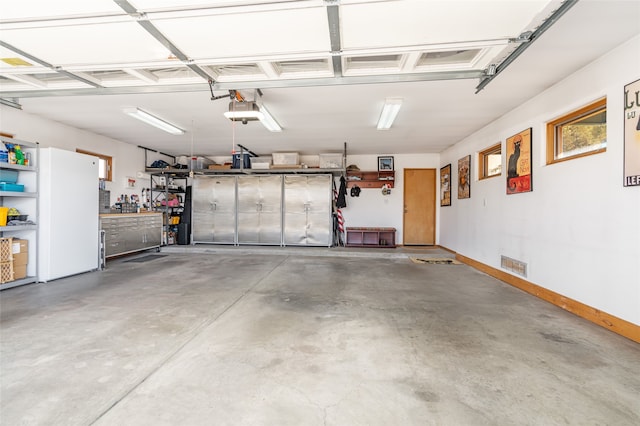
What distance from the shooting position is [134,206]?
7371mm

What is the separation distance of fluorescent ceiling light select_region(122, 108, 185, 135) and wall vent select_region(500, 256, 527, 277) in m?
6.80

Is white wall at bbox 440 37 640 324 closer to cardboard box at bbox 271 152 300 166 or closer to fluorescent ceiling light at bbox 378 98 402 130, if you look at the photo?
fluorescent ceiling light at bbox 378 98 402 130

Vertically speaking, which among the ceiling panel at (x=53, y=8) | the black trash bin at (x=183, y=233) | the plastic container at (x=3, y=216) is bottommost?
the black trash bin at (x=183, y=233)

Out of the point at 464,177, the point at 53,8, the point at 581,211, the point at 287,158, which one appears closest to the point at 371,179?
the point at 287,158

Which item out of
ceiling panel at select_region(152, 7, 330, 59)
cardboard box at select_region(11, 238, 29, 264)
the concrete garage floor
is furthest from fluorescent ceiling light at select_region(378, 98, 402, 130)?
cardboard box at select_region(11, 238, 29, 264)

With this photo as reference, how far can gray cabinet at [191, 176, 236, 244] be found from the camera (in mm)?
8578

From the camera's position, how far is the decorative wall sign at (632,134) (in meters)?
2.65

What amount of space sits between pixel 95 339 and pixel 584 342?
4514 mm

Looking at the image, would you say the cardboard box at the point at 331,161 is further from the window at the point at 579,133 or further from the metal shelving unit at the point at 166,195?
the window at the point at 579,133

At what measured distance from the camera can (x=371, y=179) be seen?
29.1 feet

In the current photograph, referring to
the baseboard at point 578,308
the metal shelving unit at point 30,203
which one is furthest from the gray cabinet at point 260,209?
the baseboard at point 578,308

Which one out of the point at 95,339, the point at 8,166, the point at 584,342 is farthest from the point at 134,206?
the point at 584,342

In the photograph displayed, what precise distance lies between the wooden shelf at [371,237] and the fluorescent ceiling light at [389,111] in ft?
11.2

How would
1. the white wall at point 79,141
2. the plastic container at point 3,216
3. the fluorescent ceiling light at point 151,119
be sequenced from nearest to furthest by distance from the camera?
the plastic container at point 3,216, the fluorescent ceiling light at point 151,119, the white wall at point 79,141
